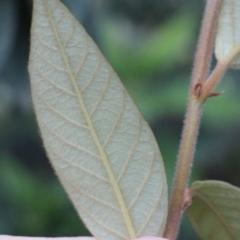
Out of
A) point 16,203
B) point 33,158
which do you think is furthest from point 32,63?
point 33,158

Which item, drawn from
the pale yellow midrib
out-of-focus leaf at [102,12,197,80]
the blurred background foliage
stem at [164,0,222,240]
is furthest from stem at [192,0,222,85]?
out-of-focus leaf at [102,12,197,80]

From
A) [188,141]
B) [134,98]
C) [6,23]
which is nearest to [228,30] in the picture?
[188,141]

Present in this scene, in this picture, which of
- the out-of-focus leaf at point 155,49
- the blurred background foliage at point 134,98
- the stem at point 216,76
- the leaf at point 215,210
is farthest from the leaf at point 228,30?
the out-of-focus leaf at point 155,49

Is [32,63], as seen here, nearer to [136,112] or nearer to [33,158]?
[136,112]

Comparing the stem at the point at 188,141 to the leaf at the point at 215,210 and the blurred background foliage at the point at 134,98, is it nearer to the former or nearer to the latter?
the leaf at the point at 215,210

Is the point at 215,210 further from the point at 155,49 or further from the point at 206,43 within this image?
the point at 155,49

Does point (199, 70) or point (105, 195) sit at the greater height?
point (199, 70)

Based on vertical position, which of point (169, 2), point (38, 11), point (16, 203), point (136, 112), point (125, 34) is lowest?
point (16, 203)
